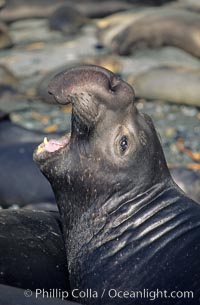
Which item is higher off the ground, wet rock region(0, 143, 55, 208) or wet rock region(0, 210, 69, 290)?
wet rock region(0, 210, 69, 290)

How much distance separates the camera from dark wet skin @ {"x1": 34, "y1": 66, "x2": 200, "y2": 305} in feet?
13.6

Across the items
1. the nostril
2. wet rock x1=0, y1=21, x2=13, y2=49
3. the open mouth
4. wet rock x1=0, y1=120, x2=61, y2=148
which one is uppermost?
the nostril

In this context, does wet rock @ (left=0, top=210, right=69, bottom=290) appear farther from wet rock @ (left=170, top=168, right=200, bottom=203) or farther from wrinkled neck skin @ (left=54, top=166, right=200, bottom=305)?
wet rock @ (left=170, top=168, right=200, bottom=203)

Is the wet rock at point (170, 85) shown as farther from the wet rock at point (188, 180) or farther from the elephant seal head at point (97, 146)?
the elephant seal head at point (97, 146)

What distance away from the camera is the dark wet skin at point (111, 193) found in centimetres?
414

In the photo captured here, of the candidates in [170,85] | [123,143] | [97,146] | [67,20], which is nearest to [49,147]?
[97,146]

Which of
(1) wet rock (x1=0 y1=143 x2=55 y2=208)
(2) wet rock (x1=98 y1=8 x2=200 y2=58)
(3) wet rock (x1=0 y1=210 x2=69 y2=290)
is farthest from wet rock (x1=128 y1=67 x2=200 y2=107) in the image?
(3) wet rock (x1=0 y1=210 x2=69 y2=290)

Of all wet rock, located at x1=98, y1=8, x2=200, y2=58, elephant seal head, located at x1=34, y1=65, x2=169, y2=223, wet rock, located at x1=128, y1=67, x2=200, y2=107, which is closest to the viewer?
elephant seal head, located at x1=34, y1=65, x2=169, y2=223

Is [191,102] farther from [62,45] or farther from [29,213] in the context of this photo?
[29,213]

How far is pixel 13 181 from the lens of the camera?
7.03 meters

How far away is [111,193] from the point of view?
13.9ft

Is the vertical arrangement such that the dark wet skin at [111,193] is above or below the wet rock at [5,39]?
above

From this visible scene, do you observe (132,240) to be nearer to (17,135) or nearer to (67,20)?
(17,135)

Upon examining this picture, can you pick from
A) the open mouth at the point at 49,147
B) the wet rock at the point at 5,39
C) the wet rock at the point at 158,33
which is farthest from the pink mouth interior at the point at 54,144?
the wet rock at the point at 5,39
